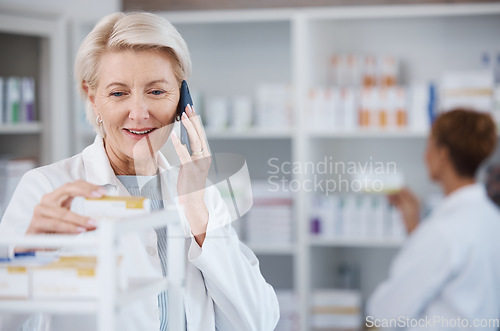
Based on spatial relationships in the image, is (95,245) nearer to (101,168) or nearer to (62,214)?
(62,214)

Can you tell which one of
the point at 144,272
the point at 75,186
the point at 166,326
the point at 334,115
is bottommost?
the point at 166,326

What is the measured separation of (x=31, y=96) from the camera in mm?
2885

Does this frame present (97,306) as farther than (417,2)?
No

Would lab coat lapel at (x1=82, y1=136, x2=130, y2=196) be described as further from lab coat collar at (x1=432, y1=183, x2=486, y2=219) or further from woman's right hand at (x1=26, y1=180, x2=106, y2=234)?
lab coat collar at (x1=432, y1=183, x2=486, y2=219)

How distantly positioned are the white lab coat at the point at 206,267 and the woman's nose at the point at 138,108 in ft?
0.28

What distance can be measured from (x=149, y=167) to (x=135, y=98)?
0.40 ft

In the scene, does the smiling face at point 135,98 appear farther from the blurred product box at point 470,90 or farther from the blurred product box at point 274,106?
the blurred product box at point 470,90

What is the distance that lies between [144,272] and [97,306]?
17 cm

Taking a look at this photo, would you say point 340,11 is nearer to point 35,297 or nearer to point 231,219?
point 231,219

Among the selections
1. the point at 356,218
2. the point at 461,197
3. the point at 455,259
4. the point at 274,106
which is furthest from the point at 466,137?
the point at 274,106

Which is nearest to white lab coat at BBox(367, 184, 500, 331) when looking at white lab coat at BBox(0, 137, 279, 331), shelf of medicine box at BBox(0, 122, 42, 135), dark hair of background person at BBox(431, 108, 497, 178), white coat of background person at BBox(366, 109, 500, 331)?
white coat of background person at BBox(366, 109, 500, 331)

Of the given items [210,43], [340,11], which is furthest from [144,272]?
[210,43]

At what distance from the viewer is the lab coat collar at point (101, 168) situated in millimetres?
973

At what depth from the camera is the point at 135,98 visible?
3.03 feet
